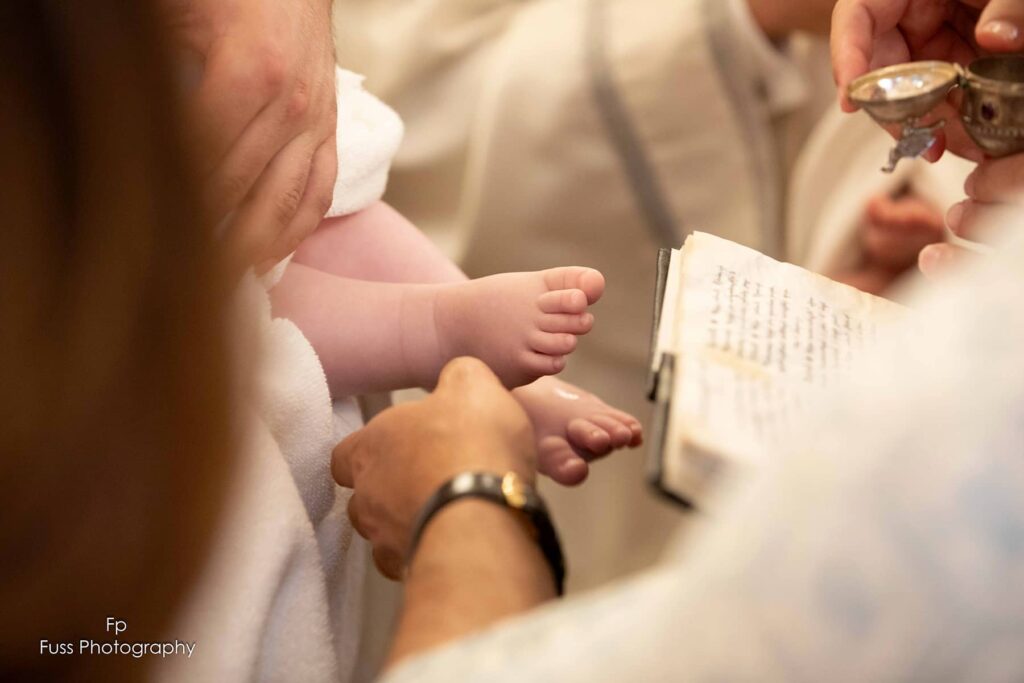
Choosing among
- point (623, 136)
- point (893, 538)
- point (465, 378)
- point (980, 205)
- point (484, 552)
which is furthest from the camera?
point (623, 136)

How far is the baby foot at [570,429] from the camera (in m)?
0.60

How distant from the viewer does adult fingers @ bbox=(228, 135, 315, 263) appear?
0.57 meters

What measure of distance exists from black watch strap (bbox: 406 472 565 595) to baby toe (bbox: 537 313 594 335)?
6.0 inches

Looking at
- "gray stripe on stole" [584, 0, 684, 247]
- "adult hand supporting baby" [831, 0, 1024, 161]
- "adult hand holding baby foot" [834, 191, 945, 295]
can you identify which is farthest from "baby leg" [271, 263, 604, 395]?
"adult hand holding baby foot" [834, 191, 945, 295]

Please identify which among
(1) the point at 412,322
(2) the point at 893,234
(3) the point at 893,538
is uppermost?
(3) the point at 893,538

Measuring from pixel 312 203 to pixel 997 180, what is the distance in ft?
1.39

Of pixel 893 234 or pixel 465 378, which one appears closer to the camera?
pixel 465 378

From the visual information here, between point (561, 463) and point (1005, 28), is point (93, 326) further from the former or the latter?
point (1005, 28)

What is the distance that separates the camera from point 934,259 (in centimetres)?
67

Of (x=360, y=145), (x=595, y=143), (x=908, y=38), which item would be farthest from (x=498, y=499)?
(x=595, y=143)

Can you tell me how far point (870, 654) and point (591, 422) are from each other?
339 millimetres

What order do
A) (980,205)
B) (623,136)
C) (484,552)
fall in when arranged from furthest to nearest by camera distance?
(623,136) < (980,205) < (484,552)

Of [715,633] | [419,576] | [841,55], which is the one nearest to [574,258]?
[841,55]

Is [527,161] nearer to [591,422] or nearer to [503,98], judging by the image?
[503,98]
